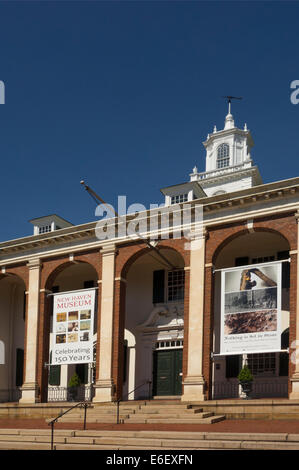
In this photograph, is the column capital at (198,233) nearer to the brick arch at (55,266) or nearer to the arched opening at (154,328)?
the arched opening at (154,328)

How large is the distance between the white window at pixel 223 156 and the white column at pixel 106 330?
55.6 feet

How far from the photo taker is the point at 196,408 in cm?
2425

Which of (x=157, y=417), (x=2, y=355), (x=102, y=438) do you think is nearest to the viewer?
(x=102, y=438)

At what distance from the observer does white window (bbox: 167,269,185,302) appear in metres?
31.1

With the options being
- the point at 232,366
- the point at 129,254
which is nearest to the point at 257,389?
the point at 232,366

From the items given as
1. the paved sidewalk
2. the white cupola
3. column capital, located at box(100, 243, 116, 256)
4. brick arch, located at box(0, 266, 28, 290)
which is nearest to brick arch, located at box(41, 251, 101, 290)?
column capital, located at box(100, 243, 116, 256)

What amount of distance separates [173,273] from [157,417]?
9.90 m

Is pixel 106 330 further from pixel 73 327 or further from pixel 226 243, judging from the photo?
pixel 226 243

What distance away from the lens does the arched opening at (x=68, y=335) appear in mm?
30359

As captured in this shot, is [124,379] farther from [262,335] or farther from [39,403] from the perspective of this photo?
[262,335]

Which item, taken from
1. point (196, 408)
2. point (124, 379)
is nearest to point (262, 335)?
point (196, 408)

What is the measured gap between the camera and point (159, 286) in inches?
1246

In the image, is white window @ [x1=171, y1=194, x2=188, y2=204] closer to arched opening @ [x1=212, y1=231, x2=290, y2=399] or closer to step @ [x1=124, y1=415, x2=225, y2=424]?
arched opening @ [x1=212, y1=231, x2=290, y2=399]

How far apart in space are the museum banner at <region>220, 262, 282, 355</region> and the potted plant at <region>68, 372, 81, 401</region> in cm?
924
